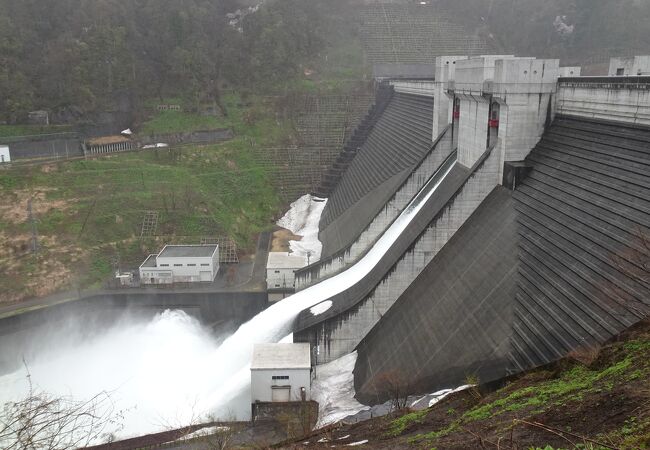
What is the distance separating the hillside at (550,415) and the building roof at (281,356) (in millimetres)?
5356

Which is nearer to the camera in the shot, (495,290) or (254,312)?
(495,290)

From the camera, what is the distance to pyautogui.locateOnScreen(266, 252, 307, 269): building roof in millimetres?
24203

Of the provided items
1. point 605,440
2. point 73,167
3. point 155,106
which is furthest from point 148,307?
point 155,106

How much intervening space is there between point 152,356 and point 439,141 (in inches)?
596

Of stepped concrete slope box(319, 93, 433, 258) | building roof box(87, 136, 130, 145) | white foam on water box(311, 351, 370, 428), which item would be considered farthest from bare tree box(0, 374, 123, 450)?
building roof box(87, 136, 130, 145)

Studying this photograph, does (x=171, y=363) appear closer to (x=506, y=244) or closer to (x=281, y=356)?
(x=281, y=356)

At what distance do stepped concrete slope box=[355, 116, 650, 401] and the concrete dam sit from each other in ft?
0.11

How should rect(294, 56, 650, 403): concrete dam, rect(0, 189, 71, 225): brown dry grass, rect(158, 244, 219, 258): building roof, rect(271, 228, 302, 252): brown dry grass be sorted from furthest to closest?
rect(271, 228, 302, 252): brown dry grass
rect(0, 189, 71, 225): brown dry grass
rect(158, 244, 219, 258): building roof
rect(294, 56, 650, 403): concrete dam

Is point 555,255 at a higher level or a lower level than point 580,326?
higher

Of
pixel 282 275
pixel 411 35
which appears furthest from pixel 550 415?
pixel 411 35

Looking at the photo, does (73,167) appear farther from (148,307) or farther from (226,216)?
(148,307)

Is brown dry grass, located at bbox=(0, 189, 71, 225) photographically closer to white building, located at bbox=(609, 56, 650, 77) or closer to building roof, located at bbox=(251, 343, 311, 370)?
building roof, located at bbox=(251, 343, 311, 370)

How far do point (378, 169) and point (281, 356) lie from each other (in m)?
16.0

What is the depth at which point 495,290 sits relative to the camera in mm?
13133
